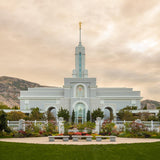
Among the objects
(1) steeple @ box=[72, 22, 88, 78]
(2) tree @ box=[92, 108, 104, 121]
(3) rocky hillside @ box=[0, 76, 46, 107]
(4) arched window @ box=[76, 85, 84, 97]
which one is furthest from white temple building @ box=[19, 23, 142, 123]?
(3) rocky hillside @ box=[0, 76, 46, 107]

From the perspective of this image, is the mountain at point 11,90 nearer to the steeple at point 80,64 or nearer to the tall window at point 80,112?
the steeple at point 80,64

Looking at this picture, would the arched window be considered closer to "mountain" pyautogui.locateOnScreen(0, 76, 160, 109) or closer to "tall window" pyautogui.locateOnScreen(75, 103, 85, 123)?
"tall window" pyautogui.locateOnScreen(75, 103, 85, 123)

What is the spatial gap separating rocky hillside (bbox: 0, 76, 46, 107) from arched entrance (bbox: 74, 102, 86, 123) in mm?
74778

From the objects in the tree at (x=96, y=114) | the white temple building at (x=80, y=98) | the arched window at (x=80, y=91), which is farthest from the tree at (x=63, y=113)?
the arched window at (x=80, y=91)

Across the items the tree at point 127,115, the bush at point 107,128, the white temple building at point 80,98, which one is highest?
the white temple building at point 80,98

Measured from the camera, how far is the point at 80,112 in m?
47.2

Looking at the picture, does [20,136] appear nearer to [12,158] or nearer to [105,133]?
[105,133]

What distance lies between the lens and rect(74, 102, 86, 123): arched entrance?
46.3 m

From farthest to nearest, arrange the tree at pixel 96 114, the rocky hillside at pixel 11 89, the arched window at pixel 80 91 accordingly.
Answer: the rocky hillside at pixel 11 89 < the arched window at pixel 80 91 < the tree at pixel 96 114

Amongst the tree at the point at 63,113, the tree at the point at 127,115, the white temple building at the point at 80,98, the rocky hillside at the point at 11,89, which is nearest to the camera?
the tree at the point at 127,115

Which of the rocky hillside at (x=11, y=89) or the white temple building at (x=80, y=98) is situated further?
the rocky hillside at (x=11, y=89)

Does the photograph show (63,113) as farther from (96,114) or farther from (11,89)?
(11,89)

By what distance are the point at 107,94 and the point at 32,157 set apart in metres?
43.7

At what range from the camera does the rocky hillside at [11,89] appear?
11944 centimetres
